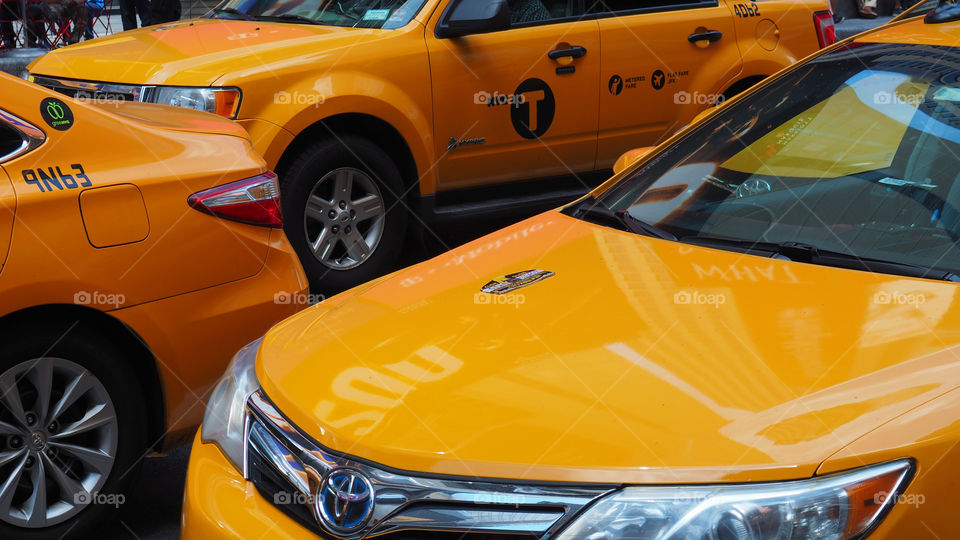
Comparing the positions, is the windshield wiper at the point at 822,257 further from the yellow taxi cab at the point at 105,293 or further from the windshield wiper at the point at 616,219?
the yellow taxi cab at the point at 105,293

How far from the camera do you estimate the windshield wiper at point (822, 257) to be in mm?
2426

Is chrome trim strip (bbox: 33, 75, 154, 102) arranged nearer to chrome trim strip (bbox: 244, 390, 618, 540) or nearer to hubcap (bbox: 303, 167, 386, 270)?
hubcap (bbox: 303, 167, 386, 270)

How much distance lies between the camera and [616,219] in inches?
119

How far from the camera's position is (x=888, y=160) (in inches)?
113

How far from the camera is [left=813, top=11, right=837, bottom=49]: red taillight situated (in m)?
7.45

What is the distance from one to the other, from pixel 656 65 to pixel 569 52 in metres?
0.69

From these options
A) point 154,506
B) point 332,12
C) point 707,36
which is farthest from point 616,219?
point 707,36

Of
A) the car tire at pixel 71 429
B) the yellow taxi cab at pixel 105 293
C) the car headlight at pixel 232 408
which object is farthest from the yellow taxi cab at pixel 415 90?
the car headlight at pixel 232 408

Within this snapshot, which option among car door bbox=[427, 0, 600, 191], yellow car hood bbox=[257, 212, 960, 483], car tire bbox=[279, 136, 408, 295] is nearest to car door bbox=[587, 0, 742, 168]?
car door bbox=[427, 0, 600, 191]

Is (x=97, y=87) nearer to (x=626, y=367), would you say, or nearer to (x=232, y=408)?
(x=232, y=408)

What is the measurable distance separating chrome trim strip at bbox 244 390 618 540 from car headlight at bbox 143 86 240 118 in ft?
11.9

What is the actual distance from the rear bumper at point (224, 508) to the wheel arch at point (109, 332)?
3.33 feet

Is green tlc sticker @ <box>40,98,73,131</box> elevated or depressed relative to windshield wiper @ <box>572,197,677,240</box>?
elevated

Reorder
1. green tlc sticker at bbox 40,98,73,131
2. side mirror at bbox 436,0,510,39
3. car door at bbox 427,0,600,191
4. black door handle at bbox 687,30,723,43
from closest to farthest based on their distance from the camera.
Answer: green tlc sticker at bbox 40,98,73,131 < side mirror at bbox 436,0,510,39 < car door at bbox 427,0,600,191 < black door handle at bbox 687,30,723,43
